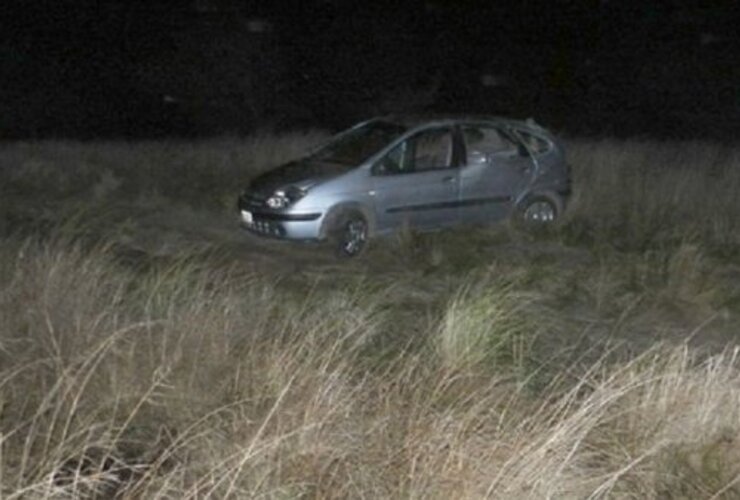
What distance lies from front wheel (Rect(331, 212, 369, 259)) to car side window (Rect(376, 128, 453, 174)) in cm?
69

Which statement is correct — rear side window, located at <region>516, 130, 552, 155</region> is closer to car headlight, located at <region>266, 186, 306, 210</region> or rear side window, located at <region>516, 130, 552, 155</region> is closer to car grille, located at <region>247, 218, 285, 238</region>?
car headlight, located at <region>266, 186, 306, 210</region>

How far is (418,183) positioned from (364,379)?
9233 mm

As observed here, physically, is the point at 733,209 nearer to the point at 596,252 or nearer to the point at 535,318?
the point at 596,252

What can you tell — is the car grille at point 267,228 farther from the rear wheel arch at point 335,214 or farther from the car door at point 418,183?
the car door at point 418,183

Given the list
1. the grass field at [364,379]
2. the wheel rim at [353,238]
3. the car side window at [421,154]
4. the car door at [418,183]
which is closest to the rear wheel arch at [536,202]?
the car door at [418,183]

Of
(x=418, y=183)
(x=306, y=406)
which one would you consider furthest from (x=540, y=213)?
(x=306, y=406)

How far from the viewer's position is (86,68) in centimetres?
3375

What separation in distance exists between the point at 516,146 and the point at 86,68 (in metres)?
19.0

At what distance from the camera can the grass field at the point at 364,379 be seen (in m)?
5.54

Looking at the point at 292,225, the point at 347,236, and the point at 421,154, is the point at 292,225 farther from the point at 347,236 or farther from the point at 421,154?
the point at 421,154

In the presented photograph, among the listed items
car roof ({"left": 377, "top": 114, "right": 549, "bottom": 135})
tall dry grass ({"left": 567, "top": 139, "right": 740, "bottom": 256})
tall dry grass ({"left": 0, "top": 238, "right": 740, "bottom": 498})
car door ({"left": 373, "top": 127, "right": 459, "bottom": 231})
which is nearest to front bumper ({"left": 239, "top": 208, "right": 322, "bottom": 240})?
car door ({"left": 373, "top": 127, "right": 459, "bottom": 231})

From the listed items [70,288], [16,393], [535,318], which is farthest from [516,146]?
[16,393]

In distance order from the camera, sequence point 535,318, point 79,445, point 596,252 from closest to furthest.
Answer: point 79,445, point 535,318, point 596,252

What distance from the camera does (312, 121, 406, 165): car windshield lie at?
15914 millimetres
